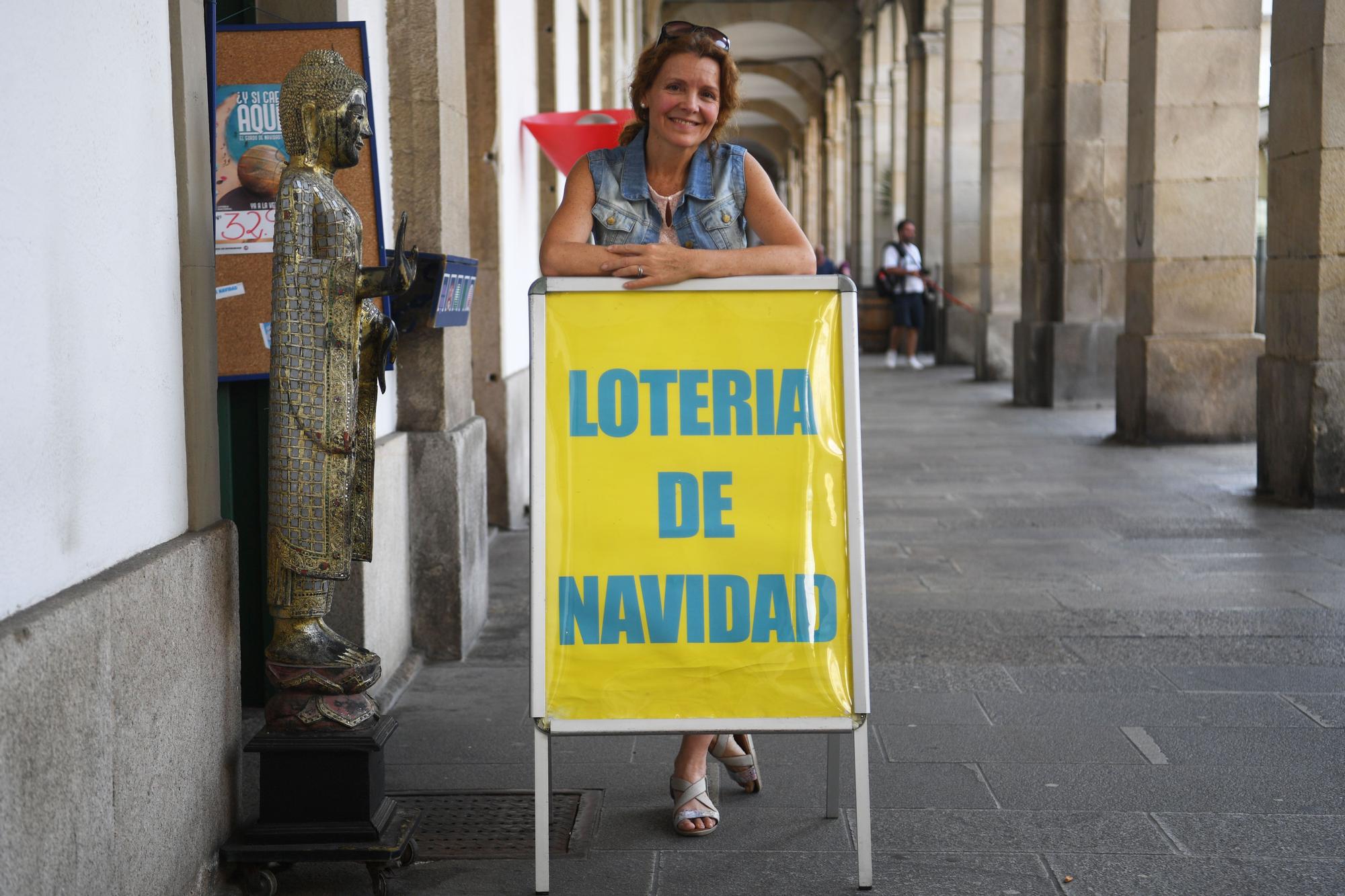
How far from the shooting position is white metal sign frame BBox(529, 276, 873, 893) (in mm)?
3047

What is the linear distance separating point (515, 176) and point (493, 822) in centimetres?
547

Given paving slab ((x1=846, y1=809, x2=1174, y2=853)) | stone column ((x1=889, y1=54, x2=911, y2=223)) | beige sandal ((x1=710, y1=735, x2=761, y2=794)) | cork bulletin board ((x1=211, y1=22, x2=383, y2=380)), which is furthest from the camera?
stone column ((x1=889, y1=54, x2=911, y2=223))

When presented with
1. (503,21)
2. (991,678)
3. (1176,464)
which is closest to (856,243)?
(1176,464)

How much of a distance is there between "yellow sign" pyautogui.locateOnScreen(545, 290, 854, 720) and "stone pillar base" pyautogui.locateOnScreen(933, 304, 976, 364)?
697 inches

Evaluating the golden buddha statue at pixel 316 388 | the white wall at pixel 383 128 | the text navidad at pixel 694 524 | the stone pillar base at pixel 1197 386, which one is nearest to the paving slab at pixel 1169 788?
the text navidad at pixel 694 524

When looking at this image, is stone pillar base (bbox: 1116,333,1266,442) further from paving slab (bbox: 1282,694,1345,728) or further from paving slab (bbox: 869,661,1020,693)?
paving slab (bbox: 1282,694,1345,728)

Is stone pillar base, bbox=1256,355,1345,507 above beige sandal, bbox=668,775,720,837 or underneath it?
above

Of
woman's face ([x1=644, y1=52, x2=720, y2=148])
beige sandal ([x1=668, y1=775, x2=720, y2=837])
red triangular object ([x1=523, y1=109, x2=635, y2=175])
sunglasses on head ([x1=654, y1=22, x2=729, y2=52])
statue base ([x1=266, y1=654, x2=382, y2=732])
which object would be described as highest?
red triangular object ([x1=523, y1=109, x2=635, y2=175])

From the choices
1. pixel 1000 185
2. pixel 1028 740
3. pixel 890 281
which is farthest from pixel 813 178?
pixel 1028 740

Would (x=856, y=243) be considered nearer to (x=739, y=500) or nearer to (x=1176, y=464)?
(x=1176, y=464)

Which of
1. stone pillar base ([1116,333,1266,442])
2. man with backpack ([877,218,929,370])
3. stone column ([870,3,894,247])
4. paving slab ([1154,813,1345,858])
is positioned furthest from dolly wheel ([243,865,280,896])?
stone column ([870,3,894,247])

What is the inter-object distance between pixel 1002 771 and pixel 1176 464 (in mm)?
6539

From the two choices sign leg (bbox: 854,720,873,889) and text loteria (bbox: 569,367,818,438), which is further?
text loteria (bbox: 569,367,818,438)

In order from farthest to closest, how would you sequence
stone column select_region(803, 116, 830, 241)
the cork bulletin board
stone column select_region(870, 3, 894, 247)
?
stone column select_region(803, 116, 830, 241) → stone column select_region(870, 3, 894, 247) → the cork bulletin board
